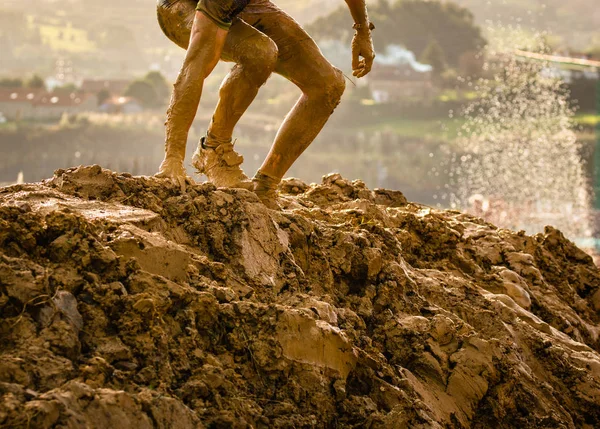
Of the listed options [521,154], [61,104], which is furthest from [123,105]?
[521,154]

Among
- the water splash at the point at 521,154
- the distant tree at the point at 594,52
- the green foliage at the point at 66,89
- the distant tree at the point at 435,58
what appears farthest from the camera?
the distant tree at the point at 435,58

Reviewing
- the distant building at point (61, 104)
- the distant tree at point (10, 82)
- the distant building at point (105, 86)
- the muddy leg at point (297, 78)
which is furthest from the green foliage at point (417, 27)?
the muddy leg at point (297, 78)

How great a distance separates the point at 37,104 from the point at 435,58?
1092 centimetres

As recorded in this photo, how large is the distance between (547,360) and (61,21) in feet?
81.8

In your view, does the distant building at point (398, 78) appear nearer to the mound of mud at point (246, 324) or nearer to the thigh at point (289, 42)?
the mound of mud at point (246, 324)

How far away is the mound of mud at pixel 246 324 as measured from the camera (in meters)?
3.28

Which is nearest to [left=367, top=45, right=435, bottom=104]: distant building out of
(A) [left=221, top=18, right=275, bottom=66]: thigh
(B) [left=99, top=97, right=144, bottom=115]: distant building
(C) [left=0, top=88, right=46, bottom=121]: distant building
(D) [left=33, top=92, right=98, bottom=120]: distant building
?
(B) [left=99, top=97, right=144, bottom=115]: distant building

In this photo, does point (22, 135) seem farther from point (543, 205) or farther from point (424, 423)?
point (424, 423)

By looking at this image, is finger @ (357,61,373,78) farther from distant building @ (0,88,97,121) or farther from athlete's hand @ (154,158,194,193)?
distant building @ (0,88,97,121)

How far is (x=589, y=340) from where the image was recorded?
6.62 metres

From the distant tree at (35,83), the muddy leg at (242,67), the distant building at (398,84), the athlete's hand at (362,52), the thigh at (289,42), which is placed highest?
the distant building at (398,84)

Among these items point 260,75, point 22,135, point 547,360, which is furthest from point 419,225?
point 22,135

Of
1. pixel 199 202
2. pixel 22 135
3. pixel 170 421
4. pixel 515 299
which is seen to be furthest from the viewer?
pixel 22 135

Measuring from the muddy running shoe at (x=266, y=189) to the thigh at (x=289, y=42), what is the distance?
0.63 m
